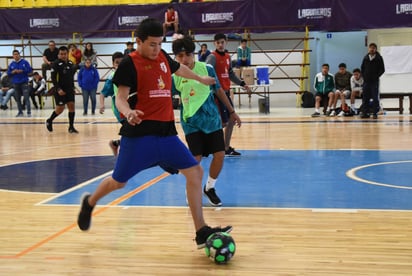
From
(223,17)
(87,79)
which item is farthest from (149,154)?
(223,17)

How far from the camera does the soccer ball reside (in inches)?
183

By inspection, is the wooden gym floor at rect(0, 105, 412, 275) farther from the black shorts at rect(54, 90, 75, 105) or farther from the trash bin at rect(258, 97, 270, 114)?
the trash bin at rect(258, 97, 270, 114)

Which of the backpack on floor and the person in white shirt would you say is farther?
the backpack on floor

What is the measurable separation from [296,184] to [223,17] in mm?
16818

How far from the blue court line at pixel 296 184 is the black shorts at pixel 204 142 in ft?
2.01

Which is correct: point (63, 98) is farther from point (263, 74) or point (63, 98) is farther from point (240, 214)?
point (240, 214)

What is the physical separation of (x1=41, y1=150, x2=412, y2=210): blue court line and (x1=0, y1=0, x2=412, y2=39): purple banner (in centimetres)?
1331

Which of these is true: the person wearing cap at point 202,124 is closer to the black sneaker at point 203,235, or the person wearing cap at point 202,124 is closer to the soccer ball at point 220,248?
the black sneaker at point 203,235

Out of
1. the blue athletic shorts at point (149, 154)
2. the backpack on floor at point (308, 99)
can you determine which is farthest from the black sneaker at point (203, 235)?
the backpack on floor at point (308, 99)

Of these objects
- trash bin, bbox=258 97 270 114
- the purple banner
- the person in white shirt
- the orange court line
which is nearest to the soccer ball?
the orange court line

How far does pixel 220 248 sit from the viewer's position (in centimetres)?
467

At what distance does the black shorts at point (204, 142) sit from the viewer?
679 centimetres

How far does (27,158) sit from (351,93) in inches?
447

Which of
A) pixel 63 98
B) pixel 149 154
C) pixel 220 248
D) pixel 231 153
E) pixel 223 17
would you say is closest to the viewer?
pixel 220 248
